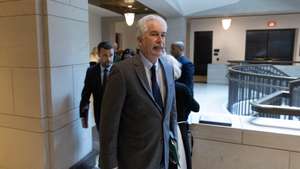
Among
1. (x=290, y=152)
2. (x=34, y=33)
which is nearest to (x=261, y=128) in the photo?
(x=290, y=152)

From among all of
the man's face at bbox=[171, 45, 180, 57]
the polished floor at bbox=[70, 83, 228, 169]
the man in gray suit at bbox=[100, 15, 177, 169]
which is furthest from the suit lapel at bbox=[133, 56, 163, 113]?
the man's face at bbox=[171, 45, 180, 57]

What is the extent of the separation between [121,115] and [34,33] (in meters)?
1.16

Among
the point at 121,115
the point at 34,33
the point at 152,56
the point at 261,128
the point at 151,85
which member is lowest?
the point at 261,128

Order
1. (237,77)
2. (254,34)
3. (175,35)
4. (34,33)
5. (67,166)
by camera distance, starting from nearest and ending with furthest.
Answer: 1. (34,33)
2. (67,166)
3. (237,77)
4. (175,35)
5. (254,34)

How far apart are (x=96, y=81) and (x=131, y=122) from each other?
1144 mm

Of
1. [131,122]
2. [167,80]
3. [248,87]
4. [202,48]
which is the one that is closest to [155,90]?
[167,80]

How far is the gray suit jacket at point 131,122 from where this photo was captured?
136cm

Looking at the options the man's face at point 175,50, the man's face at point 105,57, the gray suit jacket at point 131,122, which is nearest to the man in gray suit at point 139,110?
the gray suit jacket at point 131,122

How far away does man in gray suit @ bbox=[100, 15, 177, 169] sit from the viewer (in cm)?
136

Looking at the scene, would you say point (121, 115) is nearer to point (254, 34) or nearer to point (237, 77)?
point (237, 77)

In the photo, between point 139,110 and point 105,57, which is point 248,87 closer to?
point 105,57

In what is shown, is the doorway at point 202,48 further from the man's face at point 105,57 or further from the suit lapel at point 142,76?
the suit lapel at point 142,76

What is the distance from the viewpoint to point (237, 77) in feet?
18.7

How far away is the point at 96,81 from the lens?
8.02 ft
